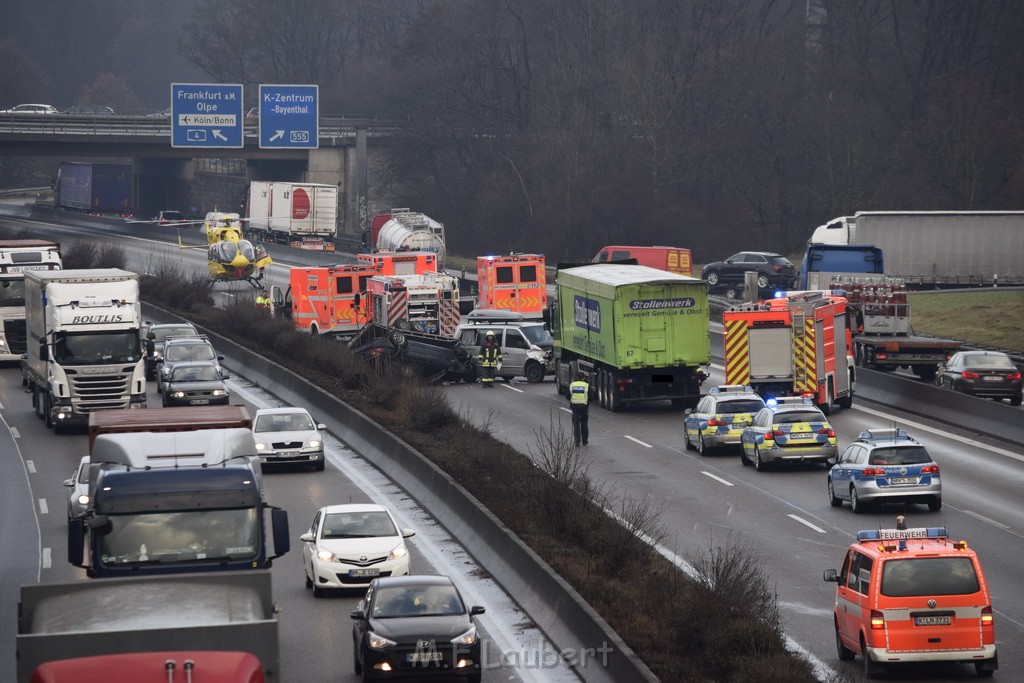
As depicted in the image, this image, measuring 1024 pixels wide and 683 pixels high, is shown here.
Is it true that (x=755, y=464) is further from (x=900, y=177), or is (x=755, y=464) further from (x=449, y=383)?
(x=900, y=177)

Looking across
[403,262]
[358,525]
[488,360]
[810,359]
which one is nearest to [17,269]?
[488,360]

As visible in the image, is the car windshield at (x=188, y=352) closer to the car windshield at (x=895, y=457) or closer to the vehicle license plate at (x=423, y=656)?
the car windshield at (x=895, y=457)

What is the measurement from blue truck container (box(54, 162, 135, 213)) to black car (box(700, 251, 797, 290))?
57.6 meters

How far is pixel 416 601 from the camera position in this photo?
18.3 metres

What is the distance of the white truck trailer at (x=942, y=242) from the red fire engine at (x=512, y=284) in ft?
51.5

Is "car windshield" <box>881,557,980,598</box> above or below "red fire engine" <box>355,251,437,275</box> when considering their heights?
below

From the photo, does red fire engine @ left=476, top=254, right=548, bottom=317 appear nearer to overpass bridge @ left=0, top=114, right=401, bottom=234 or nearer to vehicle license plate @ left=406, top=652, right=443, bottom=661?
overpass bridge @ left=0, top=114, right=401, bottom=234

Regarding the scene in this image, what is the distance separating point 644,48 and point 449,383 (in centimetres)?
4903

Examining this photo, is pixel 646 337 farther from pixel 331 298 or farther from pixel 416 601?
pixel 416 601

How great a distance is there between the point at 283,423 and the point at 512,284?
79.8 ft

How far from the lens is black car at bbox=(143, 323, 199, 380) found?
47.8 m

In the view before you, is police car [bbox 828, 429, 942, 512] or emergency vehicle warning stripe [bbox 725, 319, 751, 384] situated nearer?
police car [bbox 828, 429, 942, 512]

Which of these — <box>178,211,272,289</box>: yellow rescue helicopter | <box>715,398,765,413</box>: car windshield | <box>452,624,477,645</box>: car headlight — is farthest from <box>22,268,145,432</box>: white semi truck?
<box>178,211,272,289</box>: yellow rescue helicopter

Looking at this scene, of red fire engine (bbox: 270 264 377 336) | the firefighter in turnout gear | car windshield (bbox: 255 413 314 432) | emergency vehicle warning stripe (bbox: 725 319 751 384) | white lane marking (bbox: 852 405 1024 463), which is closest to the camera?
car windshield (bbox: 255 413 314 432)
